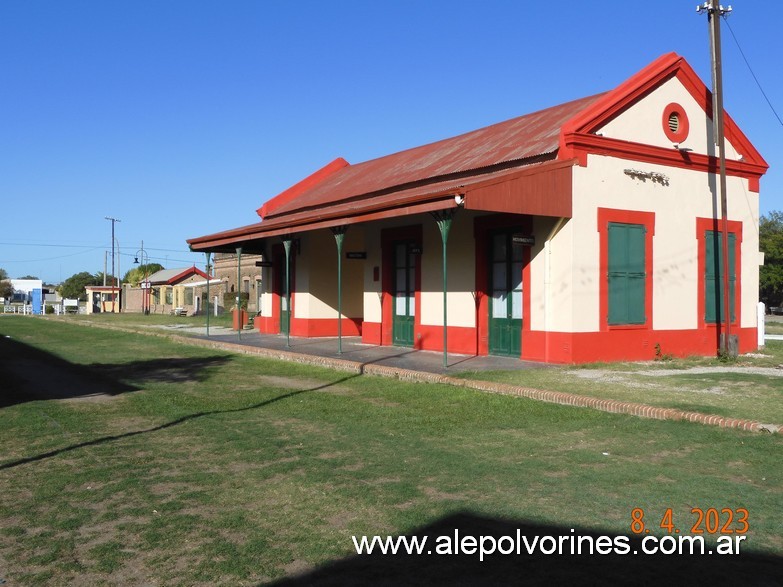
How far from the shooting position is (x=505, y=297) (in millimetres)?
15367

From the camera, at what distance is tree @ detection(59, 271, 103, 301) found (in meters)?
101

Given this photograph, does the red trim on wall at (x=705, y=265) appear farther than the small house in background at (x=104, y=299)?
No

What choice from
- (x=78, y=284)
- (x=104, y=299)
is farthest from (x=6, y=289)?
(x=104, y=299)

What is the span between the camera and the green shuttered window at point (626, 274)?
14500mm

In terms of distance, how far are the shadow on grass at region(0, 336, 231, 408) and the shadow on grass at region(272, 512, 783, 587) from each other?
25.0 feet

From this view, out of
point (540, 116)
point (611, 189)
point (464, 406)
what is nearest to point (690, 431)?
point (464, 406)

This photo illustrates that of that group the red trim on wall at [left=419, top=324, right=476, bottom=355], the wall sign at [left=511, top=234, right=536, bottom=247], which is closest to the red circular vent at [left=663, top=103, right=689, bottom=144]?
the wall sign at [left=511, top=234, right=536, bottom=247]

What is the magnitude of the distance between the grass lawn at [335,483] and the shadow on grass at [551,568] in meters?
0.02

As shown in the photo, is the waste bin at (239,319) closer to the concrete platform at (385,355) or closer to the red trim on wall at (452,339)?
the concrete platform at (385,355)

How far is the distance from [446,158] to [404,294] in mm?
3710

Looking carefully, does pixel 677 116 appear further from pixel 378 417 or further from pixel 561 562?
pixel 561 562

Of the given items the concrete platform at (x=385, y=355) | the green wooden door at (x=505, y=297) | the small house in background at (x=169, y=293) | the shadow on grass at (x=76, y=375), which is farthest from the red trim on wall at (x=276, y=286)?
the small house in background at (x=169, y=293)

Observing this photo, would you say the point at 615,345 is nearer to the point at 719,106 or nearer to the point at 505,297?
the point at 505,297

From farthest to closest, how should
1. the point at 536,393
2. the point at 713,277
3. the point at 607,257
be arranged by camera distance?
1. the point at 713,277
2. the point at 607,257
3. the point at 536,393
